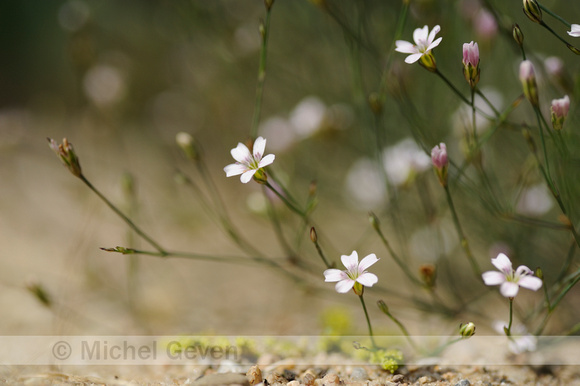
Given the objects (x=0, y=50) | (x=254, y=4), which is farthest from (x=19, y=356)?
(x=0, y=50)

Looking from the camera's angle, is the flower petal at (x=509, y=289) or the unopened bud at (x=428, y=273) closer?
the flower petal at (x=509, y=289)

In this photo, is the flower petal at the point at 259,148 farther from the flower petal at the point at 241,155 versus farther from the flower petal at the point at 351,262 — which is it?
the flower petal at the point at 351,262

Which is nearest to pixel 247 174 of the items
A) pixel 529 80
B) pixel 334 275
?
pixel 334 275

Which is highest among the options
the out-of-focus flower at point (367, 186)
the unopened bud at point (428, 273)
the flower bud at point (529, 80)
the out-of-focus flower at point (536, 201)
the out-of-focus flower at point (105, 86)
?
the out-of-focus flower at point (105, 86)

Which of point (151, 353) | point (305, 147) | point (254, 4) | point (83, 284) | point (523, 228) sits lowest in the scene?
point (151, 353)

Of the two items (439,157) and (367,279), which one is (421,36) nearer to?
(439,157)

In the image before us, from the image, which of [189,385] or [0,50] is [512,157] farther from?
[0,50]

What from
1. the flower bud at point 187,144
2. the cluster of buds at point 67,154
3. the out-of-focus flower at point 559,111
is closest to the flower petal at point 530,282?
the out-of-focus flower at point 559,111
